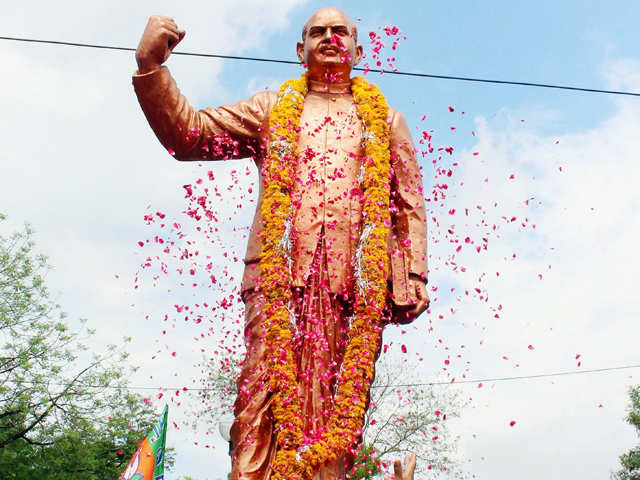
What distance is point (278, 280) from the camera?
17.3 ft

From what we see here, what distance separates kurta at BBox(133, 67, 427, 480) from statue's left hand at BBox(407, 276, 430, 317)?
4cm

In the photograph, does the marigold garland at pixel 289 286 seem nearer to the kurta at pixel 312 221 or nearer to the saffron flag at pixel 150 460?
the kurta at pixel 312 221

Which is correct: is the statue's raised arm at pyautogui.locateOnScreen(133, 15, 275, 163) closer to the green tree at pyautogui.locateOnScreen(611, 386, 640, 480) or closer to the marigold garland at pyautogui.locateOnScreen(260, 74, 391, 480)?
the marigold garland at pyautogui.locateOnScreen(260, 74, 391, 480)

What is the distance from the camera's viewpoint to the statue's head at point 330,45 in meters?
5.95

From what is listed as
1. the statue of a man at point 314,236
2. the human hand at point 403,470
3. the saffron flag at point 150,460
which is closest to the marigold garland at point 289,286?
the statue of a man at point 314,236

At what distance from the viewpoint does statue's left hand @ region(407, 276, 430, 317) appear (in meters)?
5.52

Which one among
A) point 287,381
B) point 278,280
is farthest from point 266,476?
point 278,280

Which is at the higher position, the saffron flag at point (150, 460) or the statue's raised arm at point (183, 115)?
the statue's raised arm at point (183, 115)

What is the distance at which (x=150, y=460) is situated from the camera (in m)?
9.92

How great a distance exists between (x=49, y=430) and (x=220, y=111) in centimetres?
1181

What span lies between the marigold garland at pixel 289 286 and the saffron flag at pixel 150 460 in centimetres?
536

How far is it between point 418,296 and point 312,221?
919mm

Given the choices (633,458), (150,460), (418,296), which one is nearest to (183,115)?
(418,296)

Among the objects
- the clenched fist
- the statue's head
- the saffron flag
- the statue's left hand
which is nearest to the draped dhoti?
the statue's left hand
